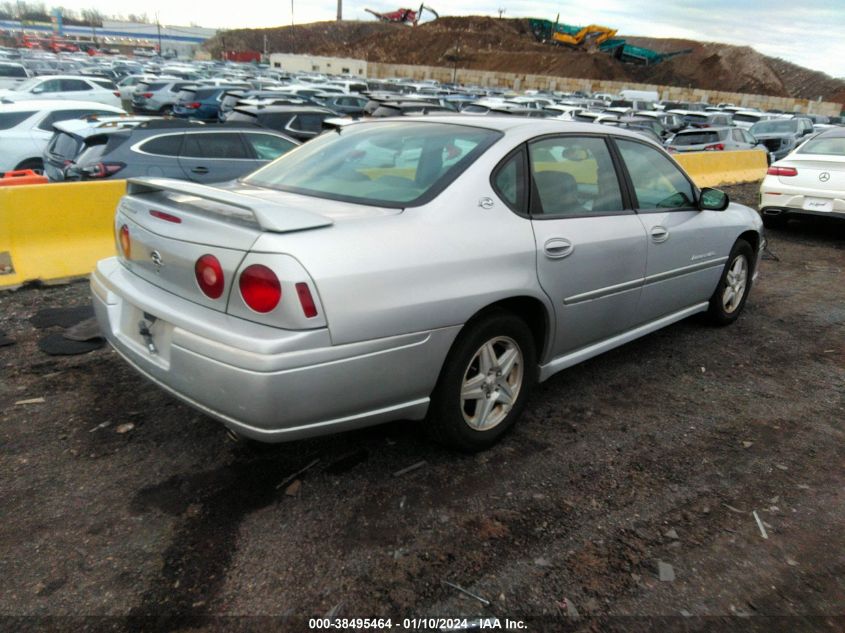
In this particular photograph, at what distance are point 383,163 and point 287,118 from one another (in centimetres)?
965

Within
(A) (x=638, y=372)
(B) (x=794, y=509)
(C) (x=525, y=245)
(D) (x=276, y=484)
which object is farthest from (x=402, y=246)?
(A) (x=638, y=372)

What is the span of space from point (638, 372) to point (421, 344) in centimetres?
237

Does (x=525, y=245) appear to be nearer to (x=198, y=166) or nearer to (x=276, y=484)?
(x=276, y=484)

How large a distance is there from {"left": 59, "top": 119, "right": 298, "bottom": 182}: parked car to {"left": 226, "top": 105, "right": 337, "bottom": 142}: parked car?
320cm

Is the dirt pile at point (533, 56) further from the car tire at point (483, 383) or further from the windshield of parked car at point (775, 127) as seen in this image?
the car tire at point (483, 383)

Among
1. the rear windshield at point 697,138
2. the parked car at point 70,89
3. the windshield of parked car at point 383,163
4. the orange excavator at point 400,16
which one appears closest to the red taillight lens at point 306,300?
the windshield of parked car at point 383,163

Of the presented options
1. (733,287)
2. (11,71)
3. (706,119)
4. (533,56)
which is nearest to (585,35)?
(533,56)

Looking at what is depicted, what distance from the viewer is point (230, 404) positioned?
256 cm

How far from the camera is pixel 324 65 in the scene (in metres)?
73.5

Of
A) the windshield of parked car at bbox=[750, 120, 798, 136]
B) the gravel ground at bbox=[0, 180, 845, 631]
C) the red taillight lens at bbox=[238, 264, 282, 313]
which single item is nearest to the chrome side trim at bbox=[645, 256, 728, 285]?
the gravel ground at bbox=[0, 180, 845, 631]

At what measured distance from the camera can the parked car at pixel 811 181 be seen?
27.9ft

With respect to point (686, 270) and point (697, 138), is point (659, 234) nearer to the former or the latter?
point (686, 270)

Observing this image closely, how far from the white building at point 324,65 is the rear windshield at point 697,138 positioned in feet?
196

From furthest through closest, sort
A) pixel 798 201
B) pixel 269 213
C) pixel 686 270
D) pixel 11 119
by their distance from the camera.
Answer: pixel 11 119 < pixel 798 201 < pixel 686 270 < pixel 269 213
